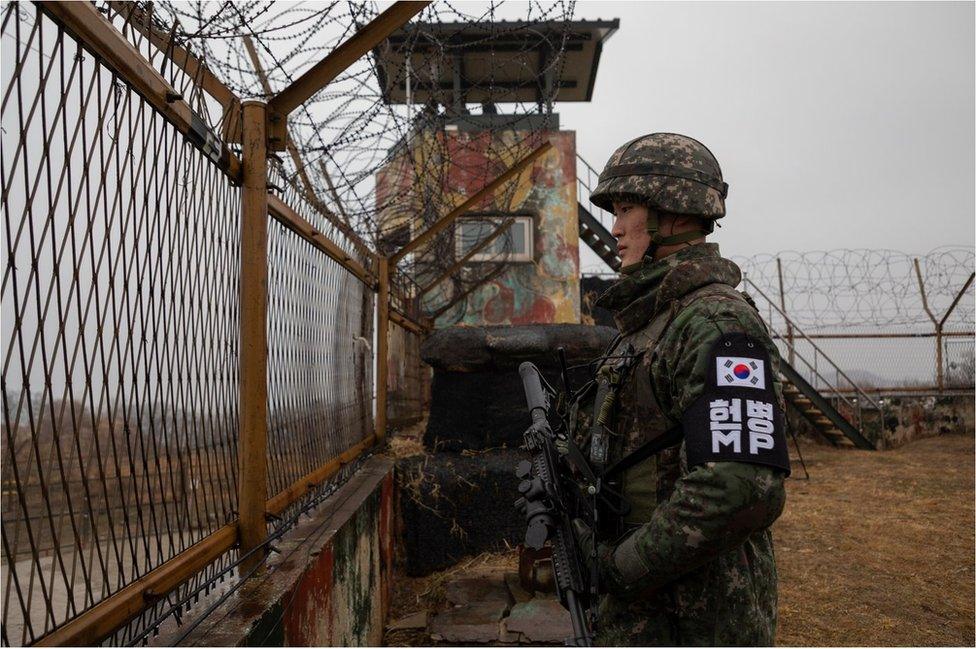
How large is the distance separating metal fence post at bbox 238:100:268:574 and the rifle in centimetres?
99

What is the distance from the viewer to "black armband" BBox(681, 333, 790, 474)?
64.9 inches

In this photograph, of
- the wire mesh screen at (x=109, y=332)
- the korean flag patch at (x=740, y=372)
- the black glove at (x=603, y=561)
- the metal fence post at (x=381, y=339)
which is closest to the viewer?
the wire mesh screen at (x=109, y=332)

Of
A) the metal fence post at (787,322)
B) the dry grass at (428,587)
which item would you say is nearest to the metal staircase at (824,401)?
the metal fence post at (787,322)

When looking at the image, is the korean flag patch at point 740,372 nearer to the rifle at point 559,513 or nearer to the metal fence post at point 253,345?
the rifle at point 559,513

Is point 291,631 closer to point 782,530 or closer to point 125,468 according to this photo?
point 125,468

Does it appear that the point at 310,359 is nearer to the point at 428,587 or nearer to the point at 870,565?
the point at 428,587

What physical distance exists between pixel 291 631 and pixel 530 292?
1013cm

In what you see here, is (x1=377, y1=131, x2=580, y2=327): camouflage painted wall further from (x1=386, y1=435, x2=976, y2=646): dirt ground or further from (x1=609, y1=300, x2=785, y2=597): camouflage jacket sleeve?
(x1=609, y1=300, x2=785, y2=597): camouflage jacket sleeve

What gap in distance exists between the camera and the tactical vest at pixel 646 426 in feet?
6.17

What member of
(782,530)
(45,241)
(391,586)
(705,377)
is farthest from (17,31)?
(782,530)

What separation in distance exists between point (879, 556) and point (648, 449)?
5217 millimetres

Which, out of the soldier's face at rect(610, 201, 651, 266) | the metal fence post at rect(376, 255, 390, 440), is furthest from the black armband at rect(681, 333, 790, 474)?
the metal fence post at rect(376, 255, 390, 440)

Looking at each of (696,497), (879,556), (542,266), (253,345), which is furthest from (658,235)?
(542,266)

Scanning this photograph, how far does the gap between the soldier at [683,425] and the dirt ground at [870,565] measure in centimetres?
283
